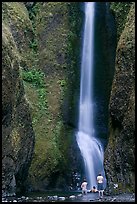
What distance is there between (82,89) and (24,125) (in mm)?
11698

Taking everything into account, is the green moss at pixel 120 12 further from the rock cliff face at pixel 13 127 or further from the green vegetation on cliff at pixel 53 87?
the rock cliff face at pixel 13 127

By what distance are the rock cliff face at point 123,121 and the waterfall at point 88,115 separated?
479cm

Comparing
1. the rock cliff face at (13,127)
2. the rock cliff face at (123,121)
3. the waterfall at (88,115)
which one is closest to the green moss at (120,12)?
the waterfall at (88,115)

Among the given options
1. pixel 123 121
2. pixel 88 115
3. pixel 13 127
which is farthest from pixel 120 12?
pixel 13 127

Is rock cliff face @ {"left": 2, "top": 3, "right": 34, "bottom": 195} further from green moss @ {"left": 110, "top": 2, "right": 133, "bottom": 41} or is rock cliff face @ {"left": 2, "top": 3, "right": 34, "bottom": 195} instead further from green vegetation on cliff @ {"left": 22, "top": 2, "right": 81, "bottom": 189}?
green moss @ {"left": 110, "top": 2, "right": 133, "bottom": 41}

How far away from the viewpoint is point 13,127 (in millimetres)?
25906

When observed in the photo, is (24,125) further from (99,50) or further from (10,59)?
(99,50)

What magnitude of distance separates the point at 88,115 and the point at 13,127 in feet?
43.6

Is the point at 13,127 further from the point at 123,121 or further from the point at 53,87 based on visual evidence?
the point at 53,87

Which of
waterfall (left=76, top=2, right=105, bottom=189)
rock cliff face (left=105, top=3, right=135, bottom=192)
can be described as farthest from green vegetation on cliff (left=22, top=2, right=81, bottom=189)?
rock cliff face (left=105, top=3, right=135, bottom=192)

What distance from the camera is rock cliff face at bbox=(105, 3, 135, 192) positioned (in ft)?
88.0

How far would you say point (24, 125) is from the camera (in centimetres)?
2794

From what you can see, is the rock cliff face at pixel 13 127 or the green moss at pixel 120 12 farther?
the green moss at pixel 120 12

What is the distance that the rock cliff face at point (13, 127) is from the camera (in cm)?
2414
